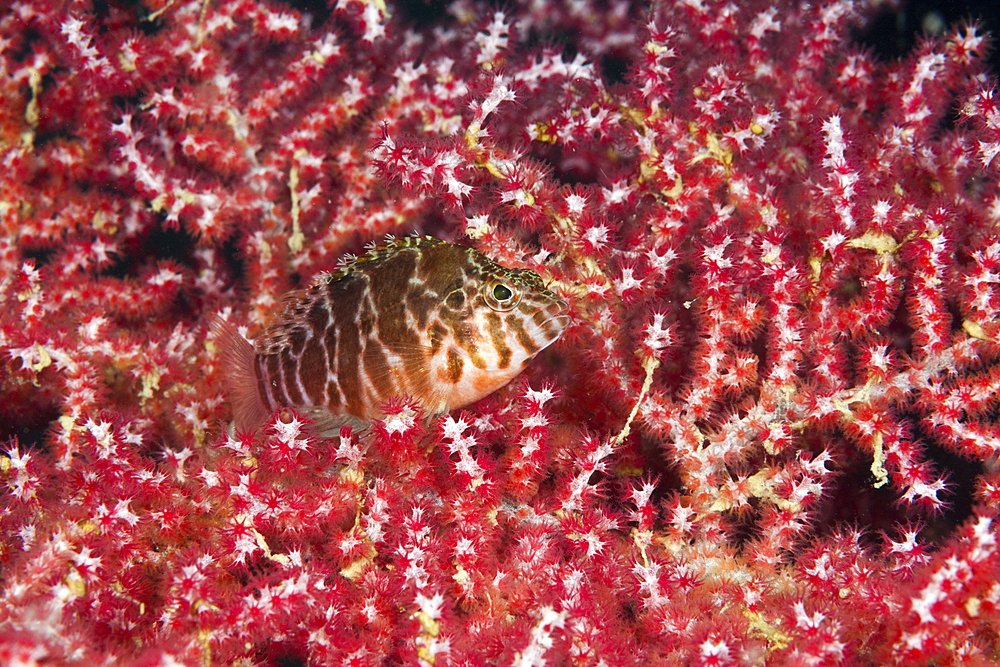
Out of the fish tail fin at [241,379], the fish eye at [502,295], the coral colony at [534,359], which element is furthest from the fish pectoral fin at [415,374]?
the fish tail fin at [241,379]

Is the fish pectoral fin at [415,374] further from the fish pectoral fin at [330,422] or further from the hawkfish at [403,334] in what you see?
the fish pectoral fin at [330,422]

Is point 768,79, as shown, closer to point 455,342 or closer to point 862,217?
point 862,217

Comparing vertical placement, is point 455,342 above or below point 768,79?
below

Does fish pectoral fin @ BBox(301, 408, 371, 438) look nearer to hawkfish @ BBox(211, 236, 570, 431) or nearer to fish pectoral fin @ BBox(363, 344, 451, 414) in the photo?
hawkfish @ BBox(211, 236, 570, 431)

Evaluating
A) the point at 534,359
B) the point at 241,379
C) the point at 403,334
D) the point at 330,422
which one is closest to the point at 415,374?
the point at 403,334

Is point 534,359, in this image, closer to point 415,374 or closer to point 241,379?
point 415,374

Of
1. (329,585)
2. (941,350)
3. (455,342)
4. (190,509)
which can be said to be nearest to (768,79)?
(941,350)

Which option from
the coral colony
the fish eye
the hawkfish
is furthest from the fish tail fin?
the fish eye
